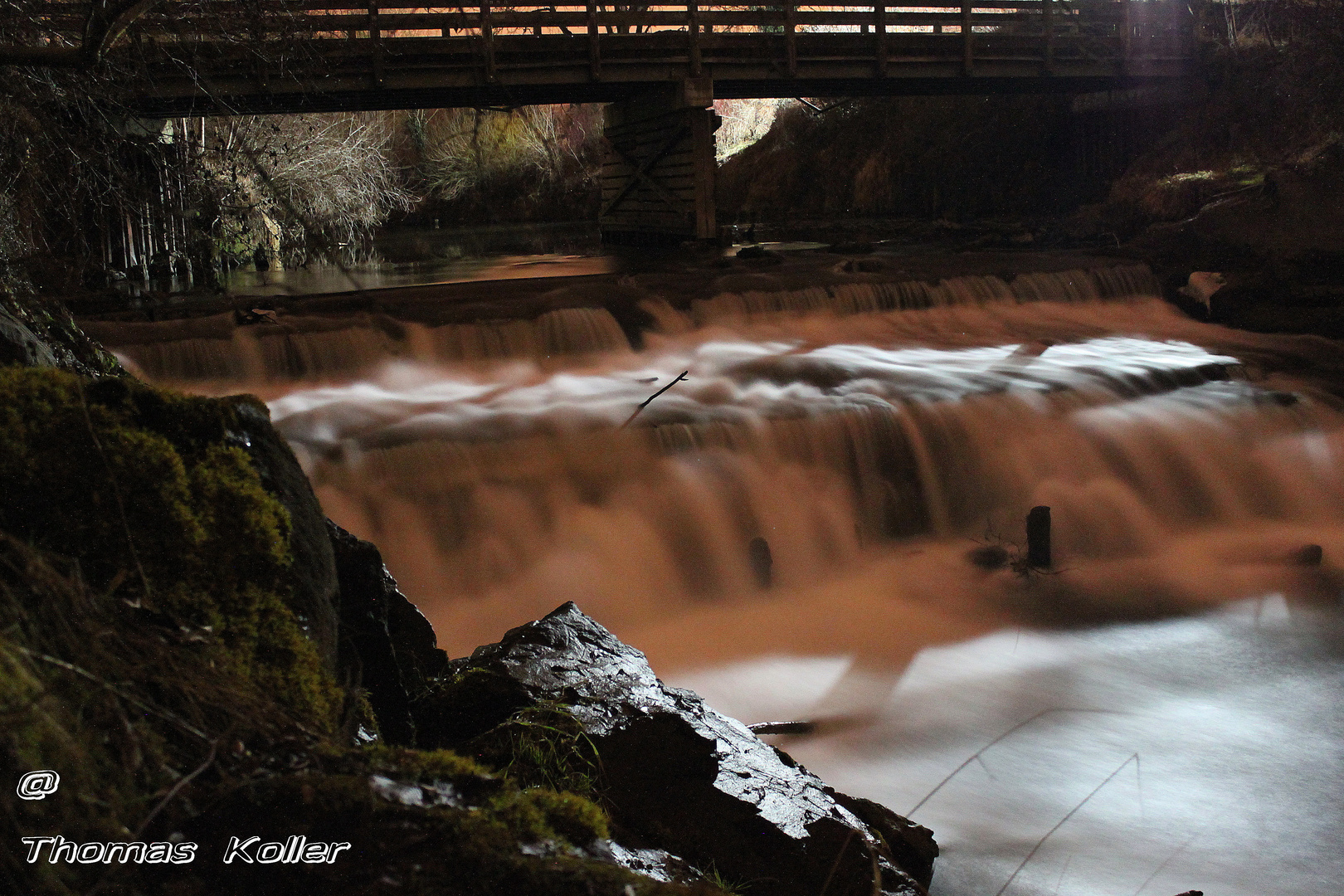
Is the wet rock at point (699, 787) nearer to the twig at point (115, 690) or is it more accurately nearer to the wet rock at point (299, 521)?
the wet rock at point (299, 521)

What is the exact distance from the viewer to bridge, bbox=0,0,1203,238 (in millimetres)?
14719

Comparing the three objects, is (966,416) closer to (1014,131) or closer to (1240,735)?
(1240,735)

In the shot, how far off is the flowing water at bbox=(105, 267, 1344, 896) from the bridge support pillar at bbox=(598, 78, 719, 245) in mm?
6720

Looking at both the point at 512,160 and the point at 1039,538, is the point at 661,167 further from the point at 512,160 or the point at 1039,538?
the point at 1039,538

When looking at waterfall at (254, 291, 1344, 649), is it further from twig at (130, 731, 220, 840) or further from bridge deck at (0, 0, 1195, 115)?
bridge deck at (0, 0, 1195, 115)

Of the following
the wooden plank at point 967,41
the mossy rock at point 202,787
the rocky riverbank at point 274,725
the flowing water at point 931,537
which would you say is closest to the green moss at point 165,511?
the rocky riverbank at point 274,725

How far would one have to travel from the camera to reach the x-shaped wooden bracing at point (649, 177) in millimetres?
18422

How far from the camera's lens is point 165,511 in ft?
6.54

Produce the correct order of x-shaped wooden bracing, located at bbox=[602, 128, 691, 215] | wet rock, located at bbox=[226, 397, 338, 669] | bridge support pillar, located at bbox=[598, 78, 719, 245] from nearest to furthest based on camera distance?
wet rock, located at bbox=[226, 397, 338, 669] < bridge support pillar, located at bbox=[598, 78, 719, 245] < x-shaped wooden bracing, located at bbox=[602, 128, 691, 215]

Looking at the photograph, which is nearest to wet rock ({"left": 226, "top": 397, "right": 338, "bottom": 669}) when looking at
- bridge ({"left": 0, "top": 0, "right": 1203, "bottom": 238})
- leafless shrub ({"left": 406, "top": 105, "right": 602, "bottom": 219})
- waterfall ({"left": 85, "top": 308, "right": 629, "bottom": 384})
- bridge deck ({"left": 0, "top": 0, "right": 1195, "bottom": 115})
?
waterfall ({"left": 85, "top": 308, "right": 629, "bottom": 384})

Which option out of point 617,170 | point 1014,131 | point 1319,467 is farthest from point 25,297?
point 1014,131

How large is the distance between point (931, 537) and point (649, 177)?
13.6 meters

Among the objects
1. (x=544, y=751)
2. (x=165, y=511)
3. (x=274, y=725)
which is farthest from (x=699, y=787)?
(x=165, y=511)

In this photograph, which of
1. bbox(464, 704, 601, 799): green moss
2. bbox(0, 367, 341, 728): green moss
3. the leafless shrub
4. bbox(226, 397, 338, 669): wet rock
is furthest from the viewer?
the leafless shrub
